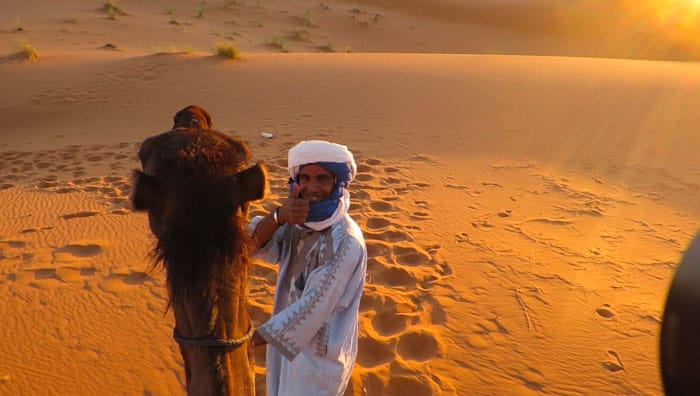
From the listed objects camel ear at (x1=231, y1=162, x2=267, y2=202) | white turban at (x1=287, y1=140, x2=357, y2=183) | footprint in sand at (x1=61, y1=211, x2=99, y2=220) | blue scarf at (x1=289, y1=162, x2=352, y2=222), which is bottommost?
footprint in sand at (x1=61, y1=211, x2=99, y2=220)

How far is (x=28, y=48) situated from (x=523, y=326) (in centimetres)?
1471

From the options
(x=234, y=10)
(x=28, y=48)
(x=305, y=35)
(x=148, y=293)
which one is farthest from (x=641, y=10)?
(x=148, y=293)

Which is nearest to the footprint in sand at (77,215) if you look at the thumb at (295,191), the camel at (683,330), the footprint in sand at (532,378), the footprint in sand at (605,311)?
the thumb at (295,191)

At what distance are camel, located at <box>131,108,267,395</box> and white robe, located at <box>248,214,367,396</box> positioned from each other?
1.53 ft

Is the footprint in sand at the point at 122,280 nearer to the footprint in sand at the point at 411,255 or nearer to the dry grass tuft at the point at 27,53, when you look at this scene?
the footprint in sand at the point at 411,255

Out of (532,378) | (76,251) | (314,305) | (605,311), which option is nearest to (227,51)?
(76,251)

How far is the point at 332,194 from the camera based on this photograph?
7.07 ft

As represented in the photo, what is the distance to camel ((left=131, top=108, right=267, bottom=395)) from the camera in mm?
1292

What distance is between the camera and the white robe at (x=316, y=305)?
1.93 metres

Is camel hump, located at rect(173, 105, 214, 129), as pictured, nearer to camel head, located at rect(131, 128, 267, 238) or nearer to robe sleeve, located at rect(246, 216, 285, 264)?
camel head, located at rect(131, 128, 267, 238)

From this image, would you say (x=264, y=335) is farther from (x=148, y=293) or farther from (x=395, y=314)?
(x=148, y=293)

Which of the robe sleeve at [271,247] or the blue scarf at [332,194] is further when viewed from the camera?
the robe sleeve at [271,247]

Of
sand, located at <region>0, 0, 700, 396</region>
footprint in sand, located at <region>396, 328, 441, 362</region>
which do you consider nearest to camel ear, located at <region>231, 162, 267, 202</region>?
sand, located at <region>0, 0, 700, 396</region>

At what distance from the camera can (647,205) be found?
22.4 ft
